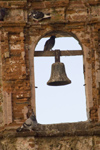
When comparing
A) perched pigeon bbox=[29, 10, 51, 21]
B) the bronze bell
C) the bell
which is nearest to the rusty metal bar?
the bronze bell

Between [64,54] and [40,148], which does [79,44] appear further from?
[40,148]

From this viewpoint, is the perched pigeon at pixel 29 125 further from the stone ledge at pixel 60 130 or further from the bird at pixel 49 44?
the bird at pixel 49 44

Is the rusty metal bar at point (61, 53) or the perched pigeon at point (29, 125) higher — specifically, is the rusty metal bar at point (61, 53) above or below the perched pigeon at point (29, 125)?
above

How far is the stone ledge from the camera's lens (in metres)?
22.4

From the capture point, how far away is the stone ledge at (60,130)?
2236 cm

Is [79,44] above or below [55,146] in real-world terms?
above

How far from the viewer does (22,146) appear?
22344 millimetres

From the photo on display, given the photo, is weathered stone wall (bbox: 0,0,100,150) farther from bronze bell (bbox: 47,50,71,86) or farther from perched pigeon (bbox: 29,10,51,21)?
bronze bell (bbox: 47,50,71,86)

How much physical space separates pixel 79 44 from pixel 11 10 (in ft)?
4.83

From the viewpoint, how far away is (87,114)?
2306 cm

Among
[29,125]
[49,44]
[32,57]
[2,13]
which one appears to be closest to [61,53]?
[49,44]

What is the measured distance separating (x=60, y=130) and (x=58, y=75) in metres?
1.22

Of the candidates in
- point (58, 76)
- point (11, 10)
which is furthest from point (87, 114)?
point (11, 10)

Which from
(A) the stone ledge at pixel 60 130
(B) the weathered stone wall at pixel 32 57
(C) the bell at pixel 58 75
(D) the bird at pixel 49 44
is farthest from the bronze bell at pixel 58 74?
(A) the stone ledge at pixel 60 130
